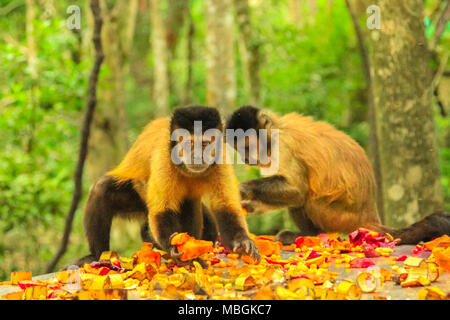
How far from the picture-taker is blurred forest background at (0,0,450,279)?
519 centimetres

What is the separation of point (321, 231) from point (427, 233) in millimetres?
1043

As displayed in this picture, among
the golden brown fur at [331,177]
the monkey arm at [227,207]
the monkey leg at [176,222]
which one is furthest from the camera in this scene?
the golden brown fur at [331,177]

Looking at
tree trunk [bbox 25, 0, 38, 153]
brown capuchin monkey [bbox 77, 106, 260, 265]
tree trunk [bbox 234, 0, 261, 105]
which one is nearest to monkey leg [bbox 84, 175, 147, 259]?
brown capuchin monkey [bbox 77, 106, 260, 265]

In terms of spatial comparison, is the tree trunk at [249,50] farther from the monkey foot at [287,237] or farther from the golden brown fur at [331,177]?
the monkey foot at [287,237]

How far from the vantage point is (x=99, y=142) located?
963cm

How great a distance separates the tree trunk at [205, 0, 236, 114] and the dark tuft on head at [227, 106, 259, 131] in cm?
275

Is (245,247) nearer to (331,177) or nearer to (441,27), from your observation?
(331,177)

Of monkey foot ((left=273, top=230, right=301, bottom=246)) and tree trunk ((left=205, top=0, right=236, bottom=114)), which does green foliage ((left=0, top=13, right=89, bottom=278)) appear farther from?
monkey foot ((left=273, top=230, right=301, bottom=246))

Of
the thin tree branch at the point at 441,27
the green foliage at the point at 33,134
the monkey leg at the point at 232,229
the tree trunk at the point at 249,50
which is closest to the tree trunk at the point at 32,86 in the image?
the green foliage at the point at 33,134

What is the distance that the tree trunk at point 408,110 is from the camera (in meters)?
5.16

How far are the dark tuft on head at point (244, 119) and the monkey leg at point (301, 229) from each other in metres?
0.89

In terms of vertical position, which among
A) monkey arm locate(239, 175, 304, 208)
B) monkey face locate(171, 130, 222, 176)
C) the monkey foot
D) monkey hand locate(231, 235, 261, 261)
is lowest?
the monkey foot

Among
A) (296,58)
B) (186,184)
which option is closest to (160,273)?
(186,184)

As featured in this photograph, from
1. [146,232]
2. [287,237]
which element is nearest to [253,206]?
[287,237]
